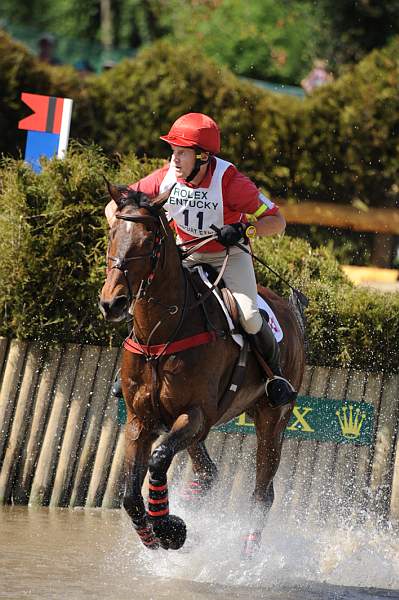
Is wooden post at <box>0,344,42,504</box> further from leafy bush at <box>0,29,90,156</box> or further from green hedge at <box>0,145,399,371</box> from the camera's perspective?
leafy bush at <box>0,29,90,156</box>

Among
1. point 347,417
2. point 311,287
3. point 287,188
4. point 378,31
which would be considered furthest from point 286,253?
point 378,31

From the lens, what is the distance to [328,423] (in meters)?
9.70

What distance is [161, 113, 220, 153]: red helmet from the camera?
23.3 ft

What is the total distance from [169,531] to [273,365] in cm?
161

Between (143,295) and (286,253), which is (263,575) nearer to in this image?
(143,295)

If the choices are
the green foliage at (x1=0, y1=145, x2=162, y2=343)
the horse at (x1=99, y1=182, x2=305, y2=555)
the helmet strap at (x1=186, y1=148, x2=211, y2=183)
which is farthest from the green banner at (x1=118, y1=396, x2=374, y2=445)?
the helmet strap at (x1=186, y1=148, x2=211, y2=183)

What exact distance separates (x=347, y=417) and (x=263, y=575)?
2.34 meters

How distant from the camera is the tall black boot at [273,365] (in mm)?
7793

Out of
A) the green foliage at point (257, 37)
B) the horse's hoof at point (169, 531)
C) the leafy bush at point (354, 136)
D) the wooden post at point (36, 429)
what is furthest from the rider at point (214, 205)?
the green foliage at point (257, 37)

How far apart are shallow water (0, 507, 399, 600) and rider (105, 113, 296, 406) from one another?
153 cm

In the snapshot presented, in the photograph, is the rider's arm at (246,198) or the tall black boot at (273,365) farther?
the tall black boot at (273,365)

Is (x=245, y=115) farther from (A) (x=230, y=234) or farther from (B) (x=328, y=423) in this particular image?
(A) (x=230, y=234)

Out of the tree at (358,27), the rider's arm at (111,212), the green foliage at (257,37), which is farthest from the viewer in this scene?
the green foliage at (257,37)

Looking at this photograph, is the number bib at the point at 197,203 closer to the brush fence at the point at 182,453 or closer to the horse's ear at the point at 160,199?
the horse's ear at the point at 160,199
